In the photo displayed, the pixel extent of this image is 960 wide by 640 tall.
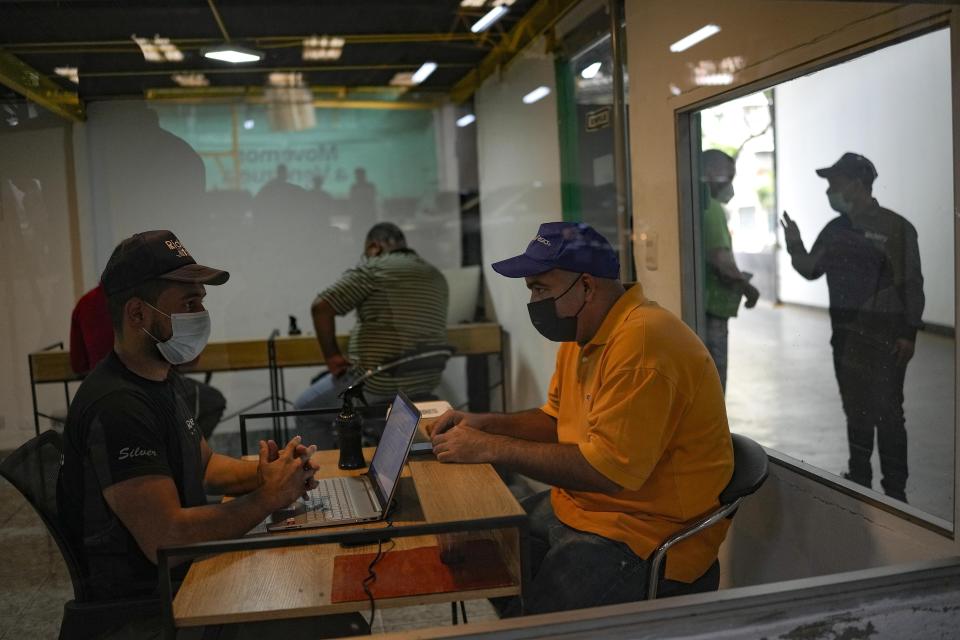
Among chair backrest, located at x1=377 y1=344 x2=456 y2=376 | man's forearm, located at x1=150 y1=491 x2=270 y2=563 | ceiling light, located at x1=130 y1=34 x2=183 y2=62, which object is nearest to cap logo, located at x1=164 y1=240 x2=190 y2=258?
man's forearm, located at x1=150 y1=491 x2=270 y2=563

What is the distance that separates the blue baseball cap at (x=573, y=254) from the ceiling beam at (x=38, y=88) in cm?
119

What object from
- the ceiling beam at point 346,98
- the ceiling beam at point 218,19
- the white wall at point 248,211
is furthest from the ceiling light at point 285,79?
the ceiling beam at point 218,19

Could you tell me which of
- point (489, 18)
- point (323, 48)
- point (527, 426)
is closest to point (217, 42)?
point (323, 48)

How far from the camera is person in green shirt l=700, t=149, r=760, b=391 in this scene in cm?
309

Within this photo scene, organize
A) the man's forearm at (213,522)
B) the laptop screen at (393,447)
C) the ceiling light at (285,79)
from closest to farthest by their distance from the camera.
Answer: the man's forearm at (213,522)
the laptop screen at (393,447)
the ceiling light at (285,79)

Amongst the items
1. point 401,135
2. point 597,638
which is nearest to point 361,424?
point 597,638

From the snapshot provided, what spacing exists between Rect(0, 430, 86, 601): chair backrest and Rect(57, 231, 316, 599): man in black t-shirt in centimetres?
2

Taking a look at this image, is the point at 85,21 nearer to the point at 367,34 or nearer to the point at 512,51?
the point at 367,34

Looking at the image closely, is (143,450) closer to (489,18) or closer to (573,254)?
(573,254)

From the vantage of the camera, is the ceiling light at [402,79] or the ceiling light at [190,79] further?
the ceiling light at [402,79]

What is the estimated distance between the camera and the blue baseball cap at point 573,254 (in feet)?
7.07

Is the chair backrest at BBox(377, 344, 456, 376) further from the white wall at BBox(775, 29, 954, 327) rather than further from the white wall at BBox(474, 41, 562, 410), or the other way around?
the white wall at BBox(775, 29, 954, 327)

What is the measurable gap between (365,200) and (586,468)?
1954mm

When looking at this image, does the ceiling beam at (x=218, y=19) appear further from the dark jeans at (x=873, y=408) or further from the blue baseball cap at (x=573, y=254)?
the dark jeans at (x=873, y=408)
